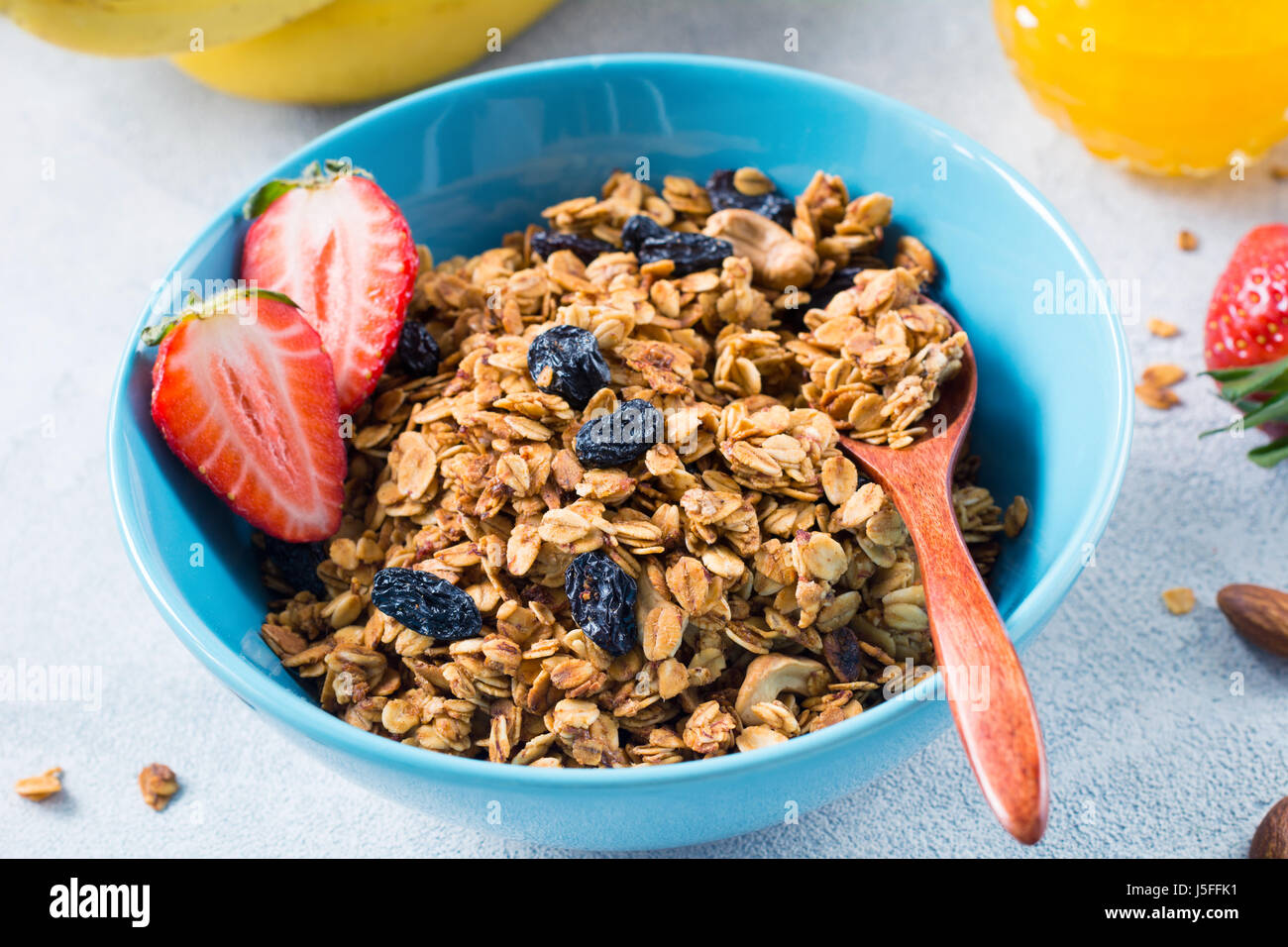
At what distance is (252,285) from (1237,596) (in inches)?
39.6

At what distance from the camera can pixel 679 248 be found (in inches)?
44.6

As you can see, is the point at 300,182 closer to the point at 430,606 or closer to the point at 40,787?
the point at 430,606

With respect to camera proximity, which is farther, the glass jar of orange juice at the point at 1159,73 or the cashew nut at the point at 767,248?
the glass jar of orange juice at the point at 1159,73

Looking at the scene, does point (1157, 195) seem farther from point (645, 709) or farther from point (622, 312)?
point (645, 709)

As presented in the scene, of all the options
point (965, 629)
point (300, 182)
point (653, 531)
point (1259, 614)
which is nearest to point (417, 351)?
point (300, 182)

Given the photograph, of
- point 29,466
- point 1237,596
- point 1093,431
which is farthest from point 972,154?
point 29,466

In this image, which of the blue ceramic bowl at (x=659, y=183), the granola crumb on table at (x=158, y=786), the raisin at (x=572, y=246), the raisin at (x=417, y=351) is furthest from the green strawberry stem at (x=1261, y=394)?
the granola crumb on table at (x=158, y=786)

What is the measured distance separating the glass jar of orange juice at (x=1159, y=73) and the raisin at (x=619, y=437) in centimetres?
81

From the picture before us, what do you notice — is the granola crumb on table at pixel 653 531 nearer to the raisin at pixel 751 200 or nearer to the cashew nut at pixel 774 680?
the cashew nut at pixel 774 680

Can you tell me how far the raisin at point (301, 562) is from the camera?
3.49 feet

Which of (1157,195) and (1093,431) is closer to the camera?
(1093,431)

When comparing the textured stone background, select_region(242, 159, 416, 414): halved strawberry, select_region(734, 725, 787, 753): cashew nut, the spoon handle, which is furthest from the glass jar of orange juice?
select_region(734, 725, 787, 753): cashew nut

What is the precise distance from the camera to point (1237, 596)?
3.85ft

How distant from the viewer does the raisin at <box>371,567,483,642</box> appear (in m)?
0.94
